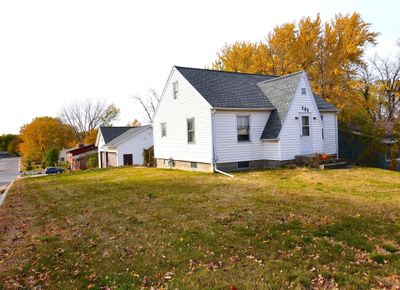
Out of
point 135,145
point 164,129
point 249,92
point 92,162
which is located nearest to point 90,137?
point 92,162

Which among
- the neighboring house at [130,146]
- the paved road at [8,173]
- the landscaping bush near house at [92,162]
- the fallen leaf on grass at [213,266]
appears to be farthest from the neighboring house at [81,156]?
the fallen leaf on grass at [213,266]

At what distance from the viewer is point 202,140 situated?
16.9 m

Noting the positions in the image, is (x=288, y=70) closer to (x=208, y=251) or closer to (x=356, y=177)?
(x=356, y=177)

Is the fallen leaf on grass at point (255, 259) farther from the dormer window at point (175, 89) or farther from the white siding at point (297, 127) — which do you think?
the dormer window at point (175, 89)

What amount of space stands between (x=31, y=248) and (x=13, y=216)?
12.6 ft

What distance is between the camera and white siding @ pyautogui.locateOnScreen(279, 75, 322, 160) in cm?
1650

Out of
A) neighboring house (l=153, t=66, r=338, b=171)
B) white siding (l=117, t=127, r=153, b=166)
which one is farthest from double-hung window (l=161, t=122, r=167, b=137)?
white siding (l=117, t=127, r=153, b=166)

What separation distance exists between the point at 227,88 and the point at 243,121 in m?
2.44

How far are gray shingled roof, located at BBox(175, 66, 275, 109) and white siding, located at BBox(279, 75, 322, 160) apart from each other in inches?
54.8

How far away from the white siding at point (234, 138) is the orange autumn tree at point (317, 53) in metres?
13.1

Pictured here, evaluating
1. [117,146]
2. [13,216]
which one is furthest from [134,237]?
[117,146]

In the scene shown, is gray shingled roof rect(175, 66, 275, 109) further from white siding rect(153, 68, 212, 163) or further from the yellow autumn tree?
the yellow autumn tree

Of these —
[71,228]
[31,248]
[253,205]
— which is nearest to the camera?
[31,248]

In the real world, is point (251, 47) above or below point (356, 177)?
above
